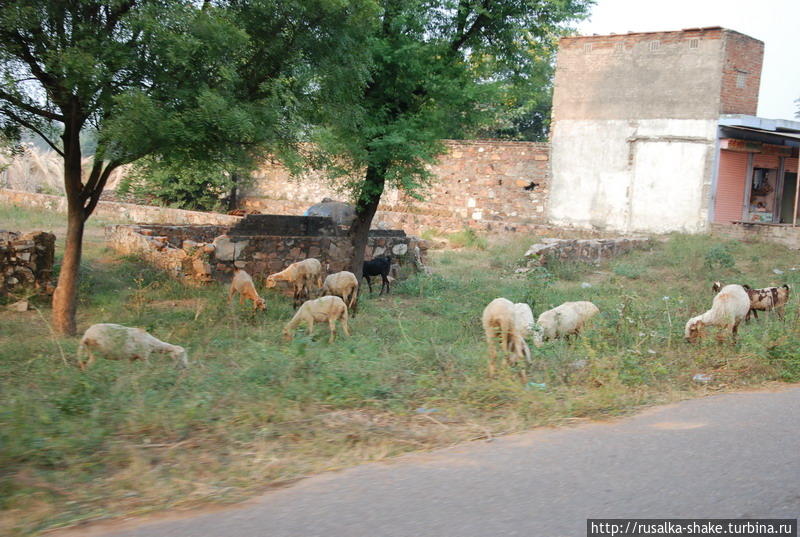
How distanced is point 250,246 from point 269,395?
901cm

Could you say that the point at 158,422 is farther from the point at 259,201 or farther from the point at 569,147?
the point at 259,201

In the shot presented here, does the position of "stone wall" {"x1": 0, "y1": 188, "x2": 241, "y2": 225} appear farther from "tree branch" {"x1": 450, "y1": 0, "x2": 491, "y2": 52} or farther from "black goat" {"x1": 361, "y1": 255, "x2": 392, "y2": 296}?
"tree branch" {"x1": 450, "y1": 0, "x2": 491, "y2": 52}

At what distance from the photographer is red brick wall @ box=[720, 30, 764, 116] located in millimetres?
21062

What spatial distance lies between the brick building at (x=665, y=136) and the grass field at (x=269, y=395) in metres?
11.7

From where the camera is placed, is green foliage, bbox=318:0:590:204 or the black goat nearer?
green foliage, bbox=318:0:590:204

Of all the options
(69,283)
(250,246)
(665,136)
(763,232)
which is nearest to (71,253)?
(69,283)

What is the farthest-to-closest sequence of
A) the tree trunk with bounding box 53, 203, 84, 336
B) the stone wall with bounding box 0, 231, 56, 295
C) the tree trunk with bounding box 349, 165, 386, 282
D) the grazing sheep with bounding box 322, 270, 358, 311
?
Answer: the tree trunk with bounding box 349, 165, 386, 282 < the grazing sheep with bounding box 322, 270, 358, 311 < the stone wall with bounding box 0, 231, 56, 295 < the tree trunk with bounding box 53, 203, 84, 336

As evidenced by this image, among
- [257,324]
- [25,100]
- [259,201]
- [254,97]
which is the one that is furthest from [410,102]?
[259,201]

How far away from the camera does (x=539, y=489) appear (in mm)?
3938

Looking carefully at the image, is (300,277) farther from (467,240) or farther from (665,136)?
(665,136)

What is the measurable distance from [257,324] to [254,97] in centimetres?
345

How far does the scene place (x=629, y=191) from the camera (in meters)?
23.2

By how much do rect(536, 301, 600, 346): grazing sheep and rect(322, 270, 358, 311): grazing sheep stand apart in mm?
4093

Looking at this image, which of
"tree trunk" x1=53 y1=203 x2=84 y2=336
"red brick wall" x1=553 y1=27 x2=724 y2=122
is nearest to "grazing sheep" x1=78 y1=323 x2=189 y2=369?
"tree trunk" x1=53 y1=203 x2=84 y2=336
